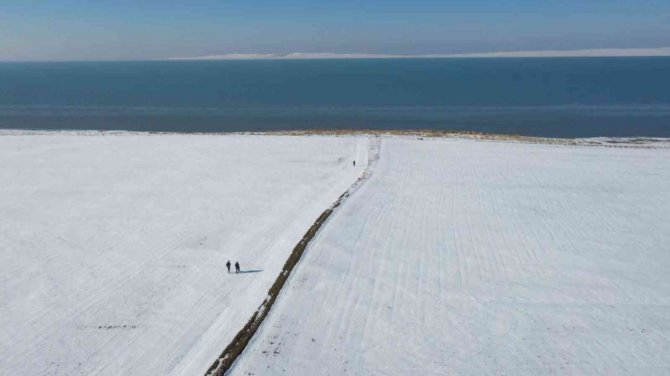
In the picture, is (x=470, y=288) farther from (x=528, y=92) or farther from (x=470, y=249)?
(x=528, y=92)

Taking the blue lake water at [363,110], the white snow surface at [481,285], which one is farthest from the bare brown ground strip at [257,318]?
the blue lake water at [363,110]

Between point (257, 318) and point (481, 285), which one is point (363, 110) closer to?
point (481, 285)

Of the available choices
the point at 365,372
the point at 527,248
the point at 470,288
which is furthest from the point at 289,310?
the point at 527,248

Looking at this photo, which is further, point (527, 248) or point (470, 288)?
point (527, 248)

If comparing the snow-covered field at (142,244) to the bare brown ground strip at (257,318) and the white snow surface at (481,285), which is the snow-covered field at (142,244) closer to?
the bare brown ground strip at (257,318)

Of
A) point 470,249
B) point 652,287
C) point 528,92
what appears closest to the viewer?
point 652,287

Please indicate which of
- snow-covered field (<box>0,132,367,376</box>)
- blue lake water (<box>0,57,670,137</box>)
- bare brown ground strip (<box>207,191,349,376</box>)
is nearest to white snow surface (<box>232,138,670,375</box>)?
bare brown ground strip (<box>207,191,349,376</box>)

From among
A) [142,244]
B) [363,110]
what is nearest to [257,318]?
[142,244]
